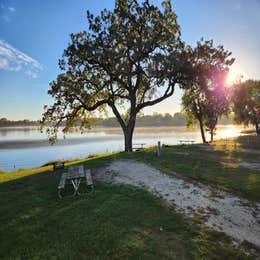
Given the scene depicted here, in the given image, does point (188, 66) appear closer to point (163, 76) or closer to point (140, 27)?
point (163, 76)

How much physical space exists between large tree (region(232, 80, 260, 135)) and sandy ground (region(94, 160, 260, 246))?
2185cm

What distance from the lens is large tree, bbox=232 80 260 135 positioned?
2639 centimetres

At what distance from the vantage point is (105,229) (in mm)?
3805

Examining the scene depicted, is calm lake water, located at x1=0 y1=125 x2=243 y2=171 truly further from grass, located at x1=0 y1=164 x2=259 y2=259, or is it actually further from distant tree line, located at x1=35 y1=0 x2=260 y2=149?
grass, located at x1=0 y1=164 x2=259 y2=259

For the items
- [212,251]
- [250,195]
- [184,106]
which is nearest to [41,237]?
[212,251]

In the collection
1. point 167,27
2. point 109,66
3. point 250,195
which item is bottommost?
point 250,195

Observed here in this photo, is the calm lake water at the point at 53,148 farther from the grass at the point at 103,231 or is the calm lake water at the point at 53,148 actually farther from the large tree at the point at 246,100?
the grass at the point at 103,231

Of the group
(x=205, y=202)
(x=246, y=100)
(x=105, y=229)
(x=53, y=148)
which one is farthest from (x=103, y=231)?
(x=246, y=100)

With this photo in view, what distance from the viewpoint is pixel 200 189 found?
614 centimetres

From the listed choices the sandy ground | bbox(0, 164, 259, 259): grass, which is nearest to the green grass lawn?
bbox(0, 164, 259, 259): grass

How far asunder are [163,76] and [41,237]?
1286 centimetres

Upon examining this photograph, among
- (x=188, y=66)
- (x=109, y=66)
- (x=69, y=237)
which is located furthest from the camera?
(x=109, y=66)

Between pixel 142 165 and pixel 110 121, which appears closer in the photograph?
pixel 142 165

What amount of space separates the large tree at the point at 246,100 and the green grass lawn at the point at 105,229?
24.1 metres
